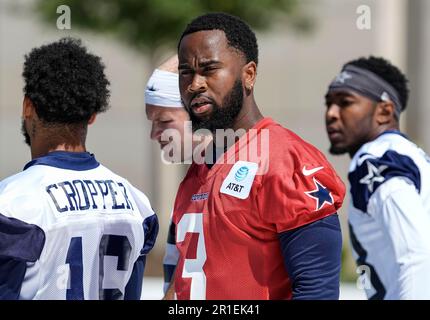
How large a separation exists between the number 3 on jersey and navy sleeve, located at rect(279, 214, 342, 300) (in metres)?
0.36

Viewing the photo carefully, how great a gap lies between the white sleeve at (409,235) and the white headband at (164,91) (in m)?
1.15

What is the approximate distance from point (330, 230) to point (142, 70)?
488 inches

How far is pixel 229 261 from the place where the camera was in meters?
3.39

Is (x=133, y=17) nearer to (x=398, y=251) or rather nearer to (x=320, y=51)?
(x=320, y=51)

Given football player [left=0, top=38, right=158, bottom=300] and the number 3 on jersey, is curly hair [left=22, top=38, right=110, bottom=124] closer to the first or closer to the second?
football player [left=0, top=38, right=158, bottom=300]

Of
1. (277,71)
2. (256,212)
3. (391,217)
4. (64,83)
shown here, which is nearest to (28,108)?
(64,83)

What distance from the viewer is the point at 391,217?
4.60 metres

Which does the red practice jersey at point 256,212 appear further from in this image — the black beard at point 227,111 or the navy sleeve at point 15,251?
the navy sleeve at point 15,251

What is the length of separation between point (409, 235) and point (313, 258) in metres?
1.43

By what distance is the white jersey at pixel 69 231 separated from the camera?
3.34m

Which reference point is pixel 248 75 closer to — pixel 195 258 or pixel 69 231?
pixel 195 258

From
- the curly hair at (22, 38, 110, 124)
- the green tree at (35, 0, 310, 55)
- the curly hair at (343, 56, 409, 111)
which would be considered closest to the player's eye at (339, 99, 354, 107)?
the curly hair at (343, 56, 409, 111)

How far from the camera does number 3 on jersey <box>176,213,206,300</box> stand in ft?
11.4

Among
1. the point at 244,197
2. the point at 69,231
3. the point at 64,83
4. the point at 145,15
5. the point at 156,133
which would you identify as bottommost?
the point at 69,231
